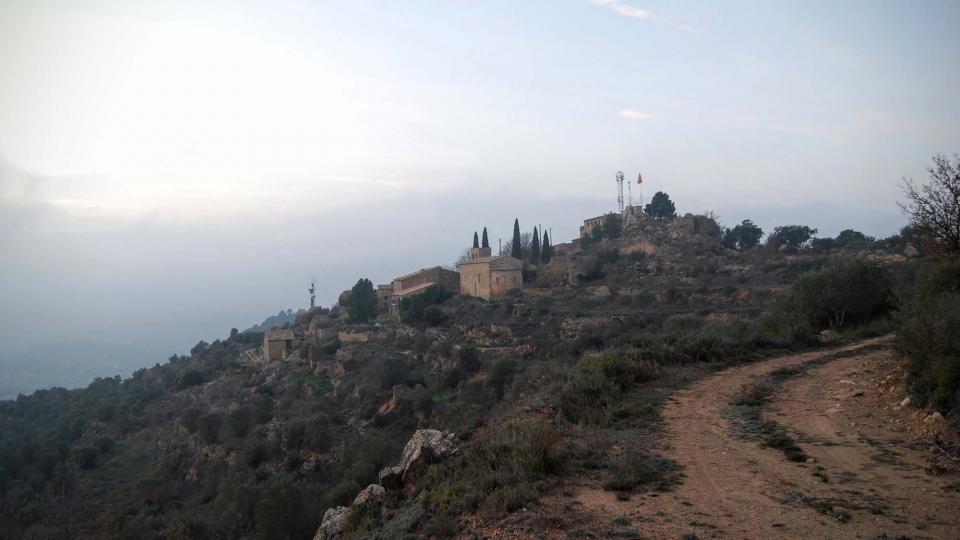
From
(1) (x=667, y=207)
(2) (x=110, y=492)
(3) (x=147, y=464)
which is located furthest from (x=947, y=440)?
(1) (x=667, y=207)

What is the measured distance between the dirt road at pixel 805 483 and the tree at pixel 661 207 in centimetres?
6423

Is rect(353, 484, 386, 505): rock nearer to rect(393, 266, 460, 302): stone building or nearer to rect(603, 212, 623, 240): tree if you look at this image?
rect(393, 266, 460, 302): stone building

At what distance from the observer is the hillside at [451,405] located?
7.92 m

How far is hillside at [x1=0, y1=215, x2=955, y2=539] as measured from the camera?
7918 millimetres

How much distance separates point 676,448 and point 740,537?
9.09ft

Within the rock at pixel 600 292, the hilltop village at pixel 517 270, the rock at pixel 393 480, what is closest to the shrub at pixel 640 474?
the rock at pixel 393 480

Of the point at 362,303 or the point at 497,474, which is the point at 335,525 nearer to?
the point at 497,474

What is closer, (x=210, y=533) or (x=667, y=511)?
(x=667, y=511)

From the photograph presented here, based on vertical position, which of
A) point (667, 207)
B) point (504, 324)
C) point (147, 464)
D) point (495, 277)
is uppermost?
point (667, 207)

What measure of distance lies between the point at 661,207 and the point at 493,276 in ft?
93.5

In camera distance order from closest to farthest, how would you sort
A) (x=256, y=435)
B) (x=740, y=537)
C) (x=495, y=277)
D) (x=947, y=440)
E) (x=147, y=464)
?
(x=740, y=537) < (x=947, y=440) < (x=256, y=435) < (x=147, y=464) < (x=495, y=277)

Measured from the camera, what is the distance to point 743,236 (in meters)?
63.4

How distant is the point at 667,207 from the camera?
71750 mm

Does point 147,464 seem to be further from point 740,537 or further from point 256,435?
point 740,537
